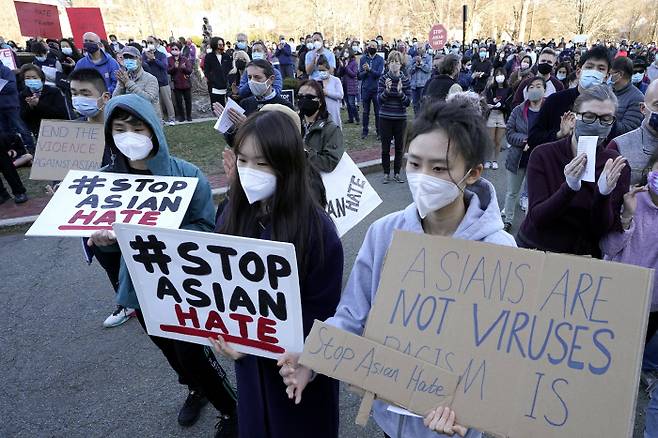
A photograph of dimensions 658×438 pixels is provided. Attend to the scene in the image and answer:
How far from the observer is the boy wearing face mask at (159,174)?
2.30 metres

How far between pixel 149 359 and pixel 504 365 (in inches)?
114

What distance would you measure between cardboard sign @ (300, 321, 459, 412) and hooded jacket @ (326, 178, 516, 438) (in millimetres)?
264

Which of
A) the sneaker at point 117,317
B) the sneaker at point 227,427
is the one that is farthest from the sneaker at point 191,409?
the sneaker at point 117,317

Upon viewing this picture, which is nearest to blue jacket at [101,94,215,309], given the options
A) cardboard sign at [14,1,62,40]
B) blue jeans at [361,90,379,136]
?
blue jeans at [361,90,379,136]

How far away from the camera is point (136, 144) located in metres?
2.33

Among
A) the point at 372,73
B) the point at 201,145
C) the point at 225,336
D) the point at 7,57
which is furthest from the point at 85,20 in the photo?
the point at 225,336

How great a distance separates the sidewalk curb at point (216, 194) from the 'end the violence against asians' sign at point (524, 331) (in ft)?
13.0

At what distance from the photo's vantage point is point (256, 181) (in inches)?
71.2

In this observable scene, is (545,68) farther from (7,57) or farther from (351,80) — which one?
(7,57)

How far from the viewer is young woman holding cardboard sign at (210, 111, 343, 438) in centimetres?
180

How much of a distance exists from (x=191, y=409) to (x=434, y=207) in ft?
7.12

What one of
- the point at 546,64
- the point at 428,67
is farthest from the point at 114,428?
the point at 428,67

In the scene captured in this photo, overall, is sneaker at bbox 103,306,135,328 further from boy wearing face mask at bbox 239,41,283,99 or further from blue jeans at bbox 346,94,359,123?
blue jeans at bbox 346,94,359,123

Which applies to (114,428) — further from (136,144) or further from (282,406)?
(136,144)
